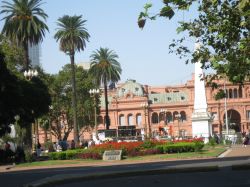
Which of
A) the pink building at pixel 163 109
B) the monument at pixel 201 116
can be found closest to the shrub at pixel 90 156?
the monument at pixel 201 116

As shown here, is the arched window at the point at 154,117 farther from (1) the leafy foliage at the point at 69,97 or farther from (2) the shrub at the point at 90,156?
(2) the shrub at the point at 90,156

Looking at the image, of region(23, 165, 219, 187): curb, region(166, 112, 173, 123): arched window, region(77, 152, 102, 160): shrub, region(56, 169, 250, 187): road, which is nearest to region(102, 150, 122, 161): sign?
region(77, 152, 102, 160): shrub

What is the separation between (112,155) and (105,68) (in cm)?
4074

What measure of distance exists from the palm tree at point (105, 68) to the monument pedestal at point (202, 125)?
20.2m

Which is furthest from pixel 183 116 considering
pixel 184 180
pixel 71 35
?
pixel 184 180

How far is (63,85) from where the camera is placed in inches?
3561

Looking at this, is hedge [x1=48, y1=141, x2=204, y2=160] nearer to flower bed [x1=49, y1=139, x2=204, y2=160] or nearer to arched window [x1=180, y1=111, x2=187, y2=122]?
flower bed [x1=49, y1=139, x2=204, y2=160]

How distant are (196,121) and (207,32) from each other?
45.8 metres

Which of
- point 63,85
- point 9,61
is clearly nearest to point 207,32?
point 9,61

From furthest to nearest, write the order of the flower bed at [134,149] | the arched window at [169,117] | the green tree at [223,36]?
1. the arched window at [169,117]
2. the flower bed at [134,149]
3. the green tree at [223,36]

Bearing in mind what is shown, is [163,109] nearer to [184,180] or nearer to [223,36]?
[184,180]

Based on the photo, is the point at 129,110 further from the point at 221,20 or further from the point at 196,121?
the point at 221,20

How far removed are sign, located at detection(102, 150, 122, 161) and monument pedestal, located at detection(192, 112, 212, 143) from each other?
2183cm

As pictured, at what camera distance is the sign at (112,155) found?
3938 cm
